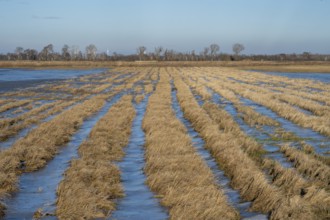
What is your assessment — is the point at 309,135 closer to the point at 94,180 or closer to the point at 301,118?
the point at 301,118

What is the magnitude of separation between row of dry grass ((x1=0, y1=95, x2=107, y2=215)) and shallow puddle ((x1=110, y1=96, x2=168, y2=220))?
6.64 ft

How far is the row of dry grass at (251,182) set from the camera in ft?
23.1

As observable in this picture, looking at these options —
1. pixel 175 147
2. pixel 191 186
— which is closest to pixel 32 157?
pixel 175 147

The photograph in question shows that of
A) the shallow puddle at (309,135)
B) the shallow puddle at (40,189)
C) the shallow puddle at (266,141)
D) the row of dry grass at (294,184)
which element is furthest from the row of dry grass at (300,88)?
the shallow puddle at (40,189)

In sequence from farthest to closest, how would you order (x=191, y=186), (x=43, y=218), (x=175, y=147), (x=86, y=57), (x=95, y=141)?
(x=86, y=57) → (x=95, y=141) → (x=175, y=147) → (x=191, y=186) → (x=43, y=218)

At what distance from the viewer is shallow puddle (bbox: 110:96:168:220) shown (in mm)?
7398

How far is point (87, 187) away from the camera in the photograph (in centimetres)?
848

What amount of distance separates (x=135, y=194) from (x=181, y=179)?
3.40ft

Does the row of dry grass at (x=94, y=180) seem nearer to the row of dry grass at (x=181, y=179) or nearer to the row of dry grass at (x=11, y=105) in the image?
the row of dry grass at (x=181, y=179)

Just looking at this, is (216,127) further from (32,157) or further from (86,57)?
(86,57)

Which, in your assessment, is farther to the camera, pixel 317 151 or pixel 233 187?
pixel 317 151

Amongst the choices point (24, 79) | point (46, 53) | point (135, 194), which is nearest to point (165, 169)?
point (135, 194)

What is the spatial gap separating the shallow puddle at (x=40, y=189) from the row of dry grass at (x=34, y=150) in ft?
0.65

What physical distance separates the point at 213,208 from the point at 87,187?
2.65m
